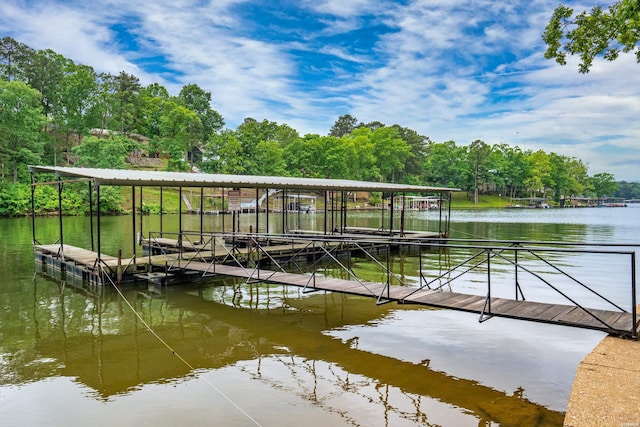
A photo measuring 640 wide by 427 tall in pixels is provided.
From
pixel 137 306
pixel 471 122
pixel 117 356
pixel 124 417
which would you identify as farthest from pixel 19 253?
pixel 471 122

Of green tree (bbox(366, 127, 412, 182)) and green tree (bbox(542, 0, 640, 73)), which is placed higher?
green tree (bbox(366, 127, 412, 182))

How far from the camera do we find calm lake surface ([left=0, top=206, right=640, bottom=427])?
5.42 m

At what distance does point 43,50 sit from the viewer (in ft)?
190

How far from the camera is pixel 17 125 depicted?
42.6m

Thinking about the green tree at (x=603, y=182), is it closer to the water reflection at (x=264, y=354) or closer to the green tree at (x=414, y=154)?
the green tree at (x=414, y=154)

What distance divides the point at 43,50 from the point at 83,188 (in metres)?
26.4

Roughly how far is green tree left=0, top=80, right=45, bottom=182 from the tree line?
10 cm

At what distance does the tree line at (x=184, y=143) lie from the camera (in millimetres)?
44031

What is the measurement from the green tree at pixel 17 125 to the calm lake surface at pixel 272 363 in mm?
38041

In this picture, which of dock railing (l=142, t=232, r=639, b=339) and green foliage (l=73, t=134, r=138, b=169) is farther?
green foliage (l=73, t=134, r=138, b=169)

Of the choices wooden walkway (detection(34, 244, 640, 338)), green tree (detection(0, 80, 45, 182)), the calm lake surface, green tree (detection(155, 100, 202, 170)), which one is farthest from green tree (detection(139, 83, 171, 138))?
the calm lake surface

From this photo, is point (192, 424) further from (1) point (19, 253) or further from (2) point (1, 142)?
(2) point (1, 142)

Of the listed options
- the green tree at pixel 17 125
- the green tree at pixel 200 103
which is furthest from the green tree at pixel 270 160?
the green tree at pixel 17 125

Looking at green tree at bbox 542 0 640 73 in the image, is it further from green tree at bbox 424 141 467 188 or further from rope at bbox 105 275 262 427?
green tree at bbox 424 141 467 188
